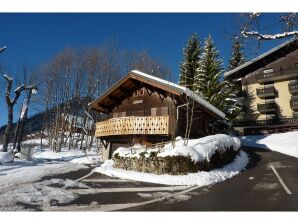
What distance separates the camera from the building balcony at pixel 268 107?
41.6m

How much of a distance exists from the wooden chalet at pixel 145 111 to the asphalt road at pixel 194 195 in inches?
302

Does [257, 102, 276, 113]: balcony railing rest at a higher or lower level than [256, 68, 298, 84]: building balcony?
lower

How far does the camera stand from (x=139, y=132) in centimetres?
2250

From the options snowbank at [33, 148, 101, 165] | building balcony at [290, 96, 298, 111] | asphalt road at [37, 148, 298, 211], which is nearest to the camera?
asphalt road at [37, 148, 298, 211]

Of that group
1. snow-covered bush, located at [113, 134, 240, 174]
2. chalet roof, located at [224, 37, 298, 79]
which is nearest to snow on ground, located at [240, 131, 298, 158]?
chalet roof, located at [224, 37, 298, 79]

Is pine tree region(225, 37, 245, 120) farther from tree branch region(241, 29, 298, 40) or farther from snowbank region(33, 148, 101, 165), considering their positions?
tree branch region(241, 29, 298, 40)

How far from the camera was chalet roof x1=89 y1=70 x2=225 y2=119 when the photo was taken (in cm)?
2269

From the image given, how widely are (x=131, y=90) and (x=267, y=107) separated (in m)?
21.9

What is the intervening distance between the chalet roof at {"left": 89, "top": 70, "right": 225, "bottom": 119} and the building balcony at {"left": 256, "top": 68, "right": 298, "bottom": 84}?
17.4m

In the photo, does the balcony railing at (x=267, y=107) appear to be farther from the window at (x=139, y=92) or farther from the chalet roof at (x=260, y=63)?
the window at (x=139, y=92)

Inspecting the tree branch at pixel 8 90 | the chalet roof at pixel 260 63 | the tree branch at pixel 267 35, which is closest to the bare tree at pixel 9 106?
the tree branch at pixel 8 90

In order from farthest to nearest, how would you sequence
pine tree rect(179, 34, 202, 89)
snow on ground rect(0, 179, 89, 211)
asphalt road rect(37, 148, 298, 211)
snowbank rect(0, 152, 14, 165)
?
pine tree rect(179, 34, 202, 89) < snowbank rect(0, 152, 14, 165) < snow on ground rect(0, 179, 89, 211) < asphalt road rect(37, 148, 298, 211)

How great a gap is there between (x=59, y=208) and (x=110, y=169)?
7.93m

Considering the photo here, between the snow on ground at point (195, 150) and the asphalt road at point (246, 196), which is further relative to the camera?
the snow on ground at point (195, 150)
